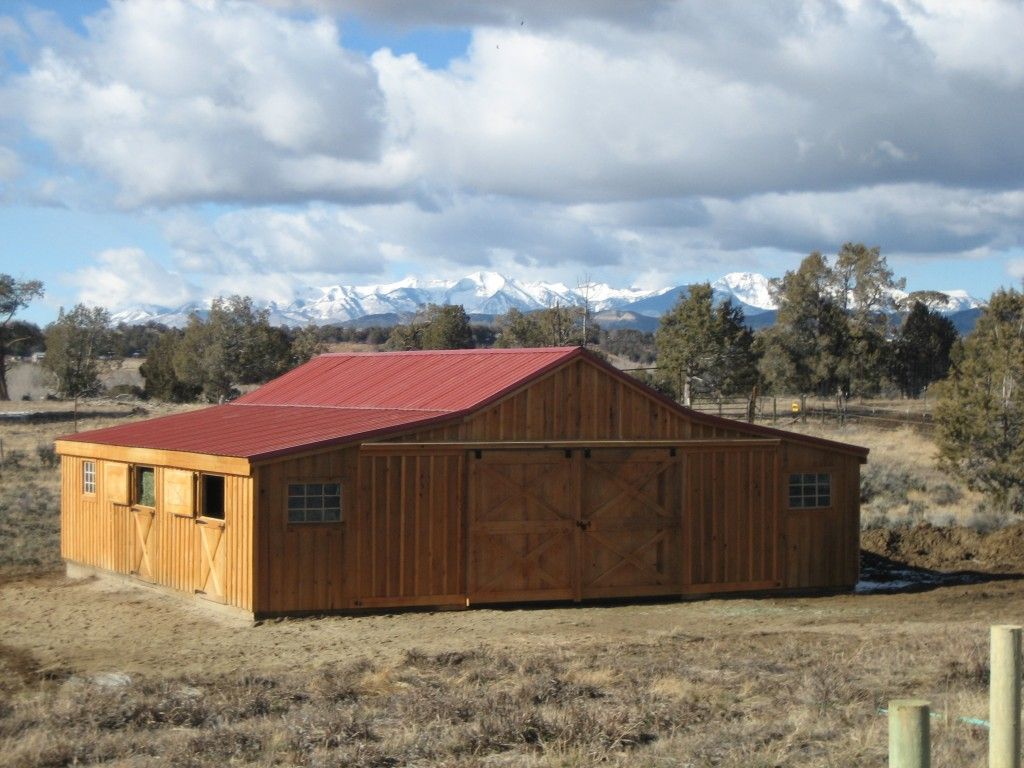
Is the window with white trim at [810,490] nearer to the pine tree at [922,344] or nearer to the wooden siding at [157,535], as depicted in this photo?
the wooden siding at [157,535]

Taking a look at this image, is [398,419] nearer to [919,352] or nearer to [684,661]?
[684,661]

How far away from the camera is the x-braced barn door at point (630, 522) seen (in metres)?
19.4

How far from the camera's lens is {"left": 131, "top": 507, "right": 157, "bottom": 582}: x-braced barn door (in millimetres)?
19984

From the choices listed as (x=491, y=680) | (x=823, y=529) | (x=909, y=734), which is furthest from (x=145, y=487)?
(x=909, y=734)

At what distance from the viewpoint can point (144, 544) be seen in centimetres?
2023

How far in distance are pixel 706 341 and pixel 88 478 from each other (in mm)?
32923

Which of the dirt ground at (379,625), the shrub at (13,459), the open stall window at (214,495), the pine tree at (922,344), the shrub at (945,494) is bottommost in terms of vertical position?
the dirt ground at (379,625)

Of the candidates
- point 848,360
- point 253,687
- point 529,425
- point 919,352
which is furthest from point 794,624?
point 919,352

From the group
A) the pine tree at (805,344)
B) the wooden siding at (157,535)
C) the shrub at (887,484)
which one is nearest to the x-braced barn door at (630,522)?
the wooden siding at (157,535)

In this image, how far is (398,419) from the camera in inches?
768

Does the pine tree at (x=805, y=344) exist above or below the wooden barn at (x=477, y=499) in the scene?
above

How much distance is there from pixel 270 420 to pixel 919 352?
62.7 m

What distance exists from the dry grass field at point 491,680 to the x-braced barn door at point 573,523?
1.69 feet

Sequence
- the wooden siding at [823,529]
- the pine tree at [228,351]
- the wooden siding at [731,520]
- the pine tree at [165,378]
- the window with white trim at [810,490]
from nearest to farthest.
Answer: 1. the wooden siding at [731,520]
2. the wooden siding at [823,529]
3. the window with white trim at [810,490]
4. the pine tree at [228,351]
5. the pine tree at [165,378]
